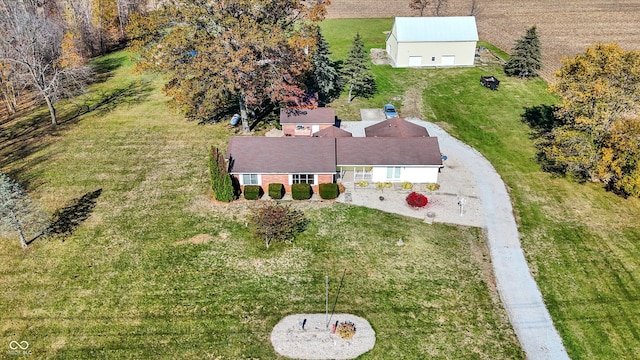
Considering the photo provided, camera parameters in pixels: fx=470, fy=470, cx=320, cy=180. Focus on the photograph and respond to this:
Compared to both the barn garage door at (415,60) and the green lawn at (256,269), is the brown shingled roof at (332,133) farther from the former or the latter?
the barn garage door at (415,60)

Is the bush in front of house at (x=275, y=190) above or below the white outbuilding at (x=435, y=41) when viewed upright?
below

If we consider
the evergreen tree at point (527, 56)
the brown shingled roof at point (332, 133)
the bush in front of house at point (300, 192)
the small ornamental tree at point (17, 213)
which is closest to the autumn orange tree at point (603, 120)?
the brown shingled roof at point (332, 133)

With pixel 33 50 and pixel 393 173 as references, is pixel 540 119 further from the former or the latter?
pixel 33 50

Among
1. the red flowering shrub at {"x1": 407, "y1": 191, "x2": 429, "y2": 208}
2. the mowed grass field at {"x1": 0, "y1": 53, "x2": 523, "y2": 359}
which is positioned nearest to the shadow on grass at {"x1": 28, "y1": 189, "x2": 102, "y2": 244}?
the mowed grass field at {"x1": 0, "y1": 53, "x2": 523, "y2": 359}

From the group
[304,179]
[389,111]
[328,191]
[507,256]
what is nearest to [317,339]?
[328,191]

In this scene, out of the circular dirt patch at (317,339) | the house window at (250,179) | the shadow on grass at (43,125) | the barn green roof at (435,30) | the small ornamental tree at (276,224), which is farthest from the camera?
the barn green roof at (435,30)

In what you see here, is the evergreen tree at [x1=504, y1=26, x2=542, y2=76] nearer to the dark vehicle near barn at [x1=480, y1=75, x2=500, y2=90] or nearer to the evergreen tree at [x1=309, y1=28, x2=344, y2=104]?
the dark vehicle near barn at [x1=480, y1=75, x2=500, y2=90]
